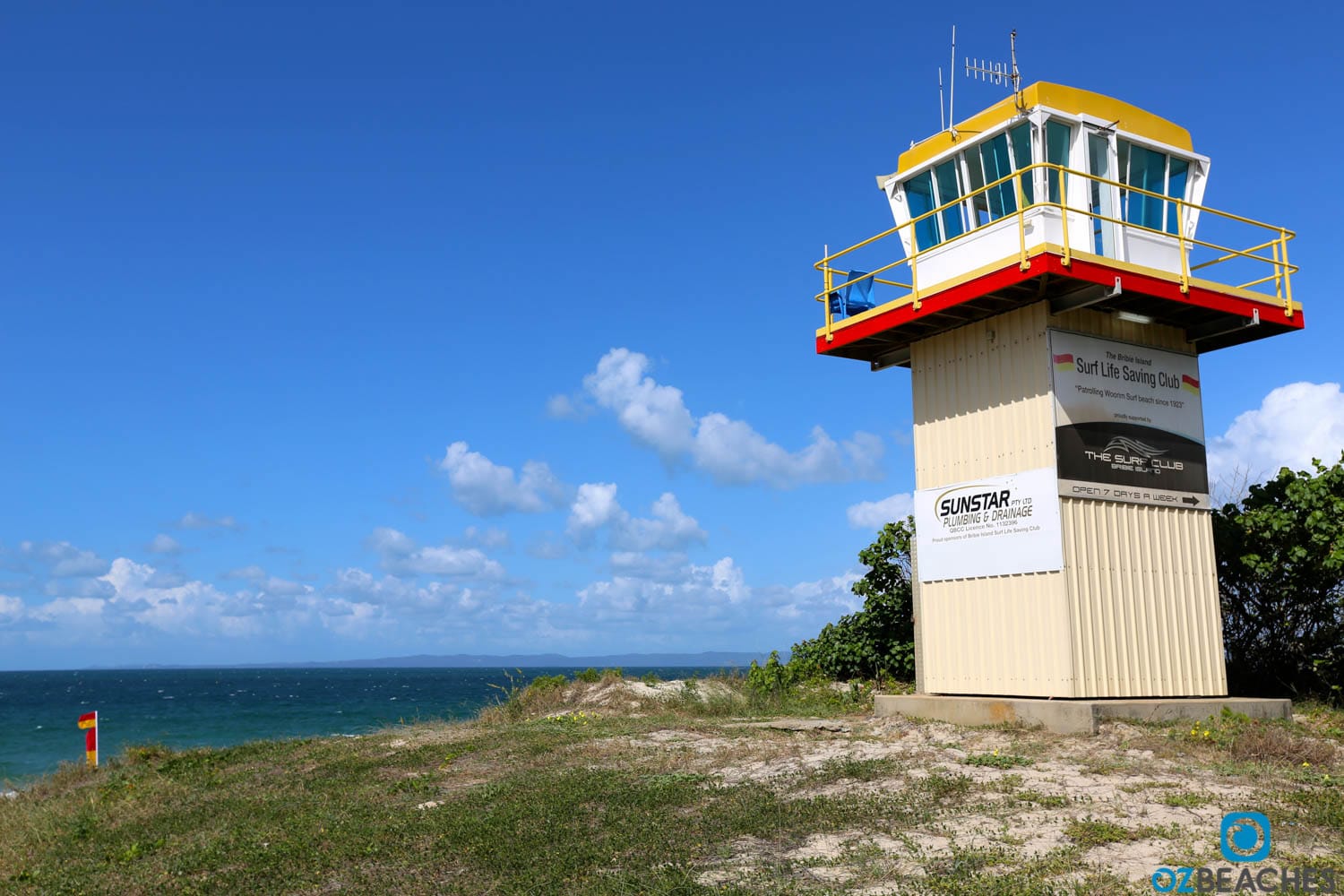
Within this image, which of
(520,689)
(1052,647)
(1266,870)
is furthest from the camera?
(520,689)

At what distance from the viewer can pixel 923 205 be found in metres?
17.2

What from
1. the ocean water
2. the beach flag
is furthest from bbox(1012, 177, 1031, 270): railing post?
the beach flag

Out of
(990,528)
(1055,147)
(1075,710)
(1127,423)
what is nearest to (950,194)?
(1055,147)

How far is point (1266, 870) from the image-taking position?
7.09 m

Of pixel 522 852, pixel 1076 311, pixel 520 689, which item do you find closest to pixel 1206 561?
pixel 1076 311

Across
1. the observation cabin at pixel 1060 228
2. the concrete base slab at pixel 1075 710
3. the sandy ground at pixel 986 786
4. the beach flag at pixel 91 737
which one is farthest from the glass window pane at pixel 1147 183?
the beach flag at pixel 91 737

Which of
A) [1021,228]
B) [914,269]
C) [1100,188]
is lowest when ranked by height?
[1021,228]

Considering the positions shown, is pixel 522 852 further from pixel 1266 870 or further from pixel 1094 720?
pixel 1094 720

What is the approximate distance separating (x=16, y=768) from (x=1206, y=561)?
36.2 m

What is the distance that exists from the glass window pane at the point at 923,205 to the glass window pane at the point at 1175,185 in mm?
3518

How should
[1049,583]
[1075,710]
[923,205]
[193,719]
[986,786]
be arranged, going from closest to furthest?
[986,786], [1075,710], [1049,583], [923,205], [193,719]

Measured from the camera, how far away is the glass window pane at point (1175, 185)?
16312 millimetres

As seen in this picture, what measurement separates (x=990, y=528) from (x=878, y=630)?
20.4ft

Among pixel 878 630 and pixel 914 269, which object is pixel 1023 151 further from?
pixel 878 630
